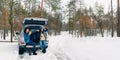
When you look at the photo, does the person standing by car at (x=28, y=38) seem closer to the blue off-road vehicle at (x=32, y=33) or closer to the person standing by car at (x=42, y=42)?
the blue off-road vehicle at (x=32, y=33)

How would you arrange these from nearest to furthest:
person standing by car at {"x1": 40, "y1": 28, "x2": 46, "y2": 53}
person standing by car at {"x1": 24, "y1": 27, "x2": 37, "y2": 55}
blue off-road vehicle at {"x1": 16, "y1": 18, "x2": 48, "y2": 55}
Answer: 1. blue off-road vehicle at {"x1": 16, "y1": 18, "x2": 48, "y2": 55}
2. person standing by car at {"x1": 24, "y1": 27, "x2": 37, "y2": 55}
3. person standing by car at {"x1": 40, "y1": 28, "x2": 46, "y2": 53}

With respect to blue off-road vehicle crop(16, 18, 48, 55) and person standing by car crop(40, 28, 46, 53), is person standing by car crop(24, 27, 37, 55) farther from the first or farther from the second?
person standing by car crop(40, 28, 46, 53)

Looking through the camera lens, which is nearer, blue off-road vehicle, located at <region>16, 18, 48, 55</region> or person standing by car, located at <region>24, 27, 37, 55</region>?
blue off-road vehicle, located at <region>16, 18, 48, 55</region>

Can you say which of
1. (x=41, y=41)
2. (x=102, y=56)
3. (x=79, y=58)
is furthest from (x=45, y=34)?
(x=102, y=56)

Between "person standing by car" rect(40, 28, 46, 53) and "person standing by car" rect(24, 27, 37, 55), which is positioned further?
"person standing by car" rect(40, 28, 46, 53)

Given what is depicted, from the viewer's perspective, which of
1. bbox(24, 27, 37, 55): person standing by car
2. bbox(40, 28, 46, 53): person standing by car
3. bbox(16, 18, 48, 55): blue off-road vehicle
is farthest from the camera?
bbox(40, 28, 46, 53): person standing by car

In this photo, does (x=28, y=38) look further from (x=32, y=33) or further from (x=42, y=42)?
(x=42, y=42)

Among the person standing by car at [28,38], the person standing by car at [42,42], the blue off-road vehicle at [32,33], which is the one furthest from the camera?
the person standing by car at [42,42]

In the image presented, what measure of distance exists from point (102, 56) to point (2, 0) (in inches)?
1204

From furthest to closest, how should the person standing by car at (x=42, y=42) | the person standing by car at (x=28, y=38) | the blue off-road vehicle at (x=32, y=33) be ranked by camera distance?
1. the person standing by car at (x=42, y=42)
2. the person standing by car at (x=28, y=38)
3. the blue off-road vehicle at (x=32, y=33)

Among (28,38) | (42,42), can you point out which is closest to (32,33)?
(28,38)

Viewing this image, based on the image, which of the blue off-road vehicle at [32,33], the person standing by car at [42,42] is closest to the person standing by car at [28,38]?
the blue off-road vehicle at [32,33]

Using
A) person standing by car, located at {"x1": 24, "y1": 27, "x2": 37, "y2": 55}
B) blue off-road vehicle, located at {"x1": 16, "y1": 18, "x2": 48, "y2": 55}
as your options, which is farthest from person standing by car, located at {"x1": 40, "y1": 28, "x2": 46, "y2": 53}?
person standing by car, located at {"x1": 24, "y1": 27, "x2": 37, "y2": 55}

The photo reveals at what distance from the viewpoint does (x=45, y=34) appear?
1727cm
